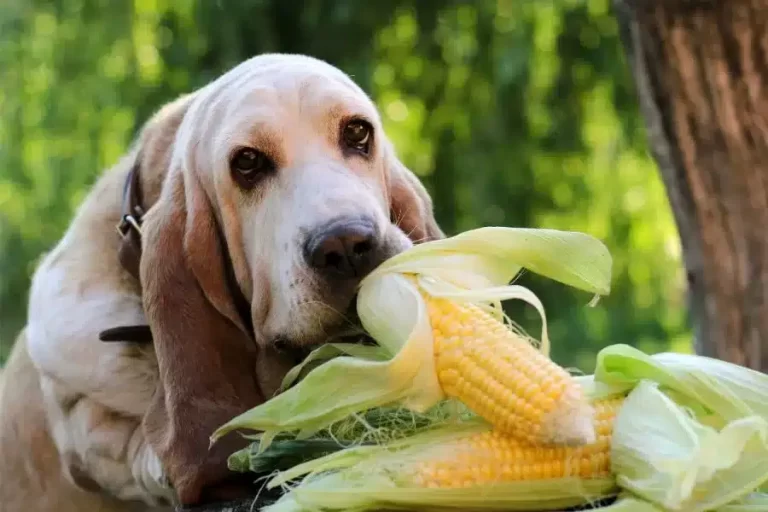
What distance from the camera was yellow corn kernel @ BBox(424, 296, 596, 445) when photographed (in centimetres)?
145

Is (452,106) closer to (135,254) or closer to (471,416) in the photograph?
(135,254)

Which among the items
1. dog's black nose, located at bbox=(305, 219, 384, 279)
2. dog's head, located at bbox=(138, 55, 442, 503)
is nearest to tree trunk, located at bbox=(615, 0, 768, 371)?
dog's head, located at bbox=(138, 55, 442, 503)

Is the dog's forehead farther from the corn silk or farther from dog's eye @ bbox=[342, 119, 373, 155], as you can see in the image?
the corn silk

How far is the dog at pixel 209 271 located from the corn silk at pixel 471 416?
0.50ft

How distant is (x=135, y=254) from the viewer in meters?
2.46

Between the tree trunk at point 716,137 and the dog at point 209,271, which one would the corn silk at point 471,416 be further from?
the tree trunk at point 716,137

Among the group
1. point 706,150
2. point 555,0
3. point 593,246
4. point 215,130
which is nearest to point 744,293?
point 706,150

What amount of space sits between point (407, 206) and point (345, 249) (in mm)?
580

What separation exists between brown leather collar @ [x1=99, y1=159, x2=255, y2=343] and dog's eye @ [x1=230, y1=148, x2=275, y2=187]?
0.16 metres

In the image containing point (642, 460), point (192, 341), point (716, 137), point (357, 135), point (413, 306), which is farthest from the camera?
point (716, 137)

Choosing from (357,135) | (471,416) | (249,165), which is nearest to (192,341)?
(249,165)

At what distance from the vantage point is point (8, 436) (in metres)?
2.89

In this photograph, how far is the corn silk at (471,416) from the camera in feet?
4.70

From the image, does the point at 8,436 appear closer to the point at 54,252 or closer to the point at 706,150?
the point at 54,252
